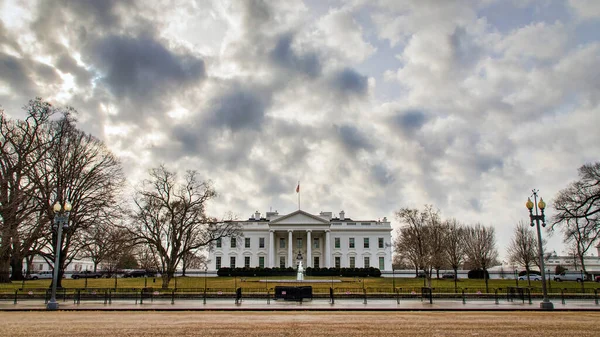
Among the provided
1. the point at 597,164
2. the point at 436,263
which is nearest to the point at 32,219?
the point at 436,263

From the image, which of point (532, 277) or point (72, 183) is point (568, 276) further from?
point (72, 183)

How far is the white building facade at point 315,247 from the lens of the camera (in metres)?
90.0

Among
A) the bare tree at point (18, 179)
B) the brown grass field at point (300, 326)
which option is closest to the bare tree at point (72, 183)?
the bare tree at point (18, 179)

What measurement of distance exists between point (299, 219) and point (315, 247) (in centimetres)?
798

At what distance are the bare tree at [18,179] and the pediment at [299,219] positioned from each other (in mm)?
52830

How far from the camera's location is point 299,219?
8731cm

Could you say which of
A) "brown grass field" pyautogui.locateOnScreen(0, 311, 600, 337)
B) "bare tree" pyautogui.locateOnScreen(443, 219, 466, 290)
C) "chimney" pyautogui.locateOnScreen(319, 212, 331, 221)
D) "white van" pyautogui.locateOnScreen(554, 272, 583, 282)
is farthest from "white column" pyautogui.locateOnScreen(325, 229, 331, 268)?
"brown grass field" pyautogui.locateOnScreen(0, 311, 600, 337)

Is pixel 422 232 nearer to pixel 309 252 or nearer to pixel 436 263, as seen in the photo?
pixel 436 263

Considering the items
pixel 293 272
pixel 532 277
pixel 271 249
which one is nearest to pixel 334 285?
pixel 293 272

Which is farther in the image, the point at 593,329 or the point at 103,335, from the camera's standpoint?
the point at 593,329

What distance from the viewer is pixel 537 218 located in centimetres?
2456

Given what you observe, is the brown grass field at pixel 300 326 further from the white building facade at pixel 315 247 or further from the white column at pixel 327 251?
the white building facade at pixel 315 247

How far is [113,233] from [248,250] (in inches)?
2077

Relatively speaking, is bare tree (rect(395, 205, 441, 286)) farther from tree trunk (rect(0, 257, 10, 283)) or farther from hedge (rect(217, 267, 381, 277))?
tree trunk (rect(0, 257, 10, 283))
